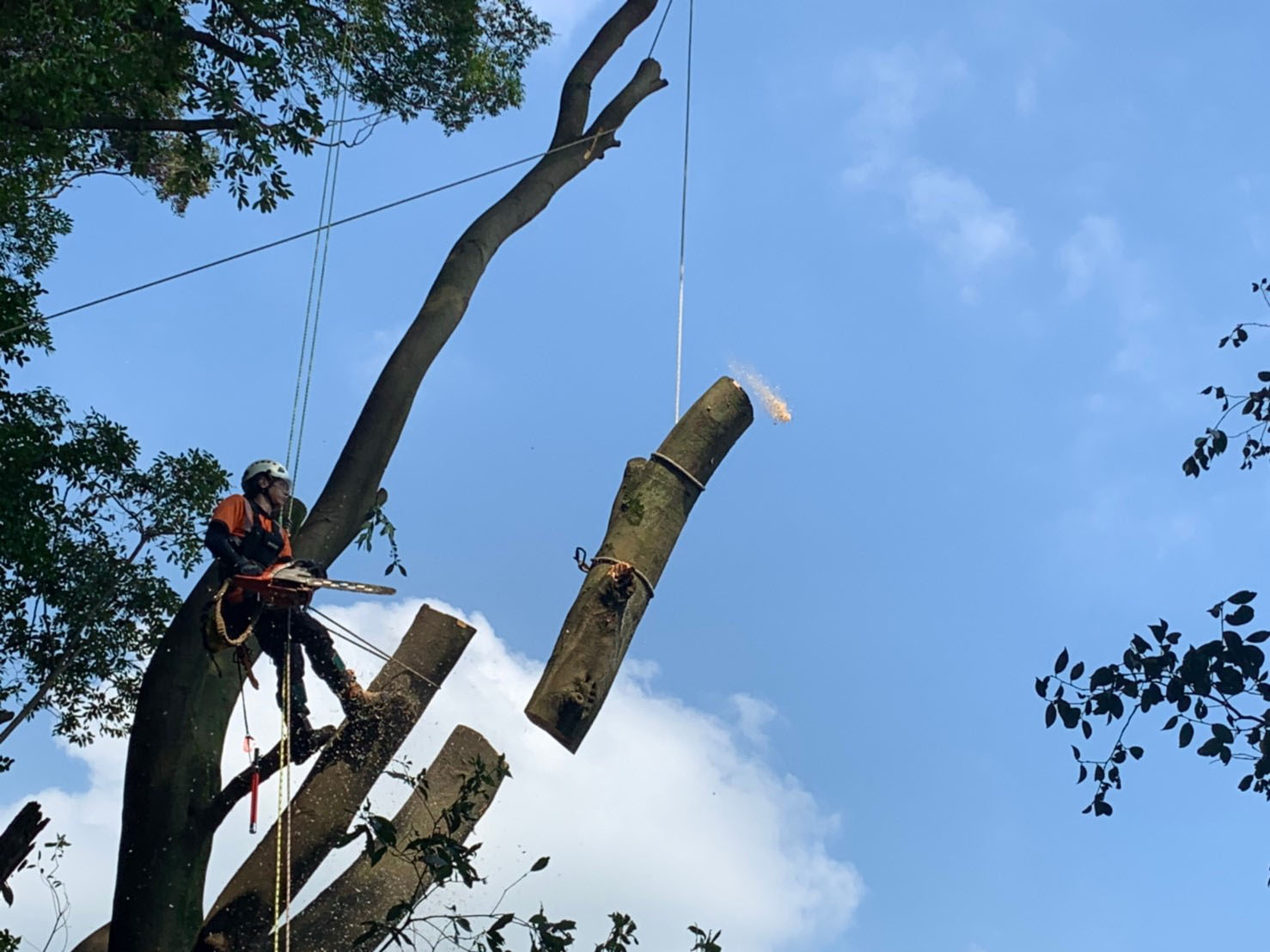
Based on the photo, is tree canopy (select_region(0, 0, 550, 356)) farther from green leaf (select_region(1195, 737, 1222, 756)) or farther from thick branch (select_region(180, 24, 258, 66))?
green leaf (select_region(1195, 737, 1222, 756))

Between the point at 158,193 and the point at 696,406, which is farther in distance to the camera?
the point at 158,193

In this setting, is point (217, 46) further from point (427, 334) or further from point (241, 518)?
point (241, 518)

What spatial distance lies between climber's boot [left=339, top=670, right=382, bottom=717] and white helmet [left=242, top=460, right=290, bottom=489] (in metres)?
0.98

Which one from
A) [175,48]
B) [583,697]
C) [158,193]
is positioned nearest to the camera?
[583,697]

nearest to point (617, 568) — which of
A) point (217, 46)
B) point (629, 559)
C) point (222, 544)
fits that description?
point (629, 559)

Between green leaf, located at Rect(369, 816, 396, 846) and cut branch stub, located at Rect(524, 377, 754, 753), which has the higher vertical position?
cut branch stub, located at Rect(524, 377, 754, 753)

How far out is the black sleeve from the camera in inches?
244

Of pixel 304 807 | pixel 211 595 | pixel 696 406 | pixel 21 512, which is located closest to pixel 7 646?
pixel 21 512

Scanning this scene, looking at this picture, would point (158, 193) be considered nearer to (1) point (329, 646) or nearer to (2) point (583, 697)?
(1) point (329, 646)

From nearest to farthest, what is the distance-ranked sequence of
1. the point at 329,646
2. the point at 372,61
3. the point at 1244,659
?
the point at 1244,659
the point at 329,646
the point at 372,61


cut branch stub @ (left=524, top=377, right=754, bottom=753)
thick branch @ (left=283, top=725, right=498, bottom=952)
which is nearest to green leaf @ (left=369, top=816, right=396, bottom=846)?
thick branch @ (left=283, top=725, right=498, bottom=952)

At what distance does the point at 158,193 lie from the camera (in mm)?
12555

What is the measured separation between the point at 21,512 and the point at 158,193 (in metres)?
4.27

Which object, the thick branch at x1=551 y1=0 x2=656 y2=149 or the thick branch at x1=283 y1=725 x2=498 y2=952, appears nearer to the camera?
the thick branch at x1=283 y1=725 x2=498 y2=952
